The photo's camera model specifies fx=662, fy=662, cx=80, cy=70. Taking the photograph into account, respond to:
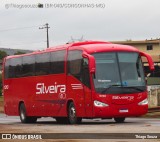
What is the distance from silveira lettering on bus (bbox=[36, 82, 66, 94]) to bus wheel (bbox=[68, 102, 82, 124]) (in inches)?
33.6

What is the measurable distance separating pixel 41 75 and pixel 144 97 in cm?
601

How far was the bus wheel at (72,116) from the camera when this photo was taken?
90.3 feet

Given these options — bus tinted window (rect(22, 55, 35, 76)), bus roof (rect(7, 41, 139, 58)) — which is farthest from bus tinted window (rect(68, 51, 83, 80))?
bus tinted window (rect(22, 55, 35, 76))

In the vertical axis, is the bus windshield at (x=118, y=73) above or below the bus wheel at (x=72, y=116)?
above

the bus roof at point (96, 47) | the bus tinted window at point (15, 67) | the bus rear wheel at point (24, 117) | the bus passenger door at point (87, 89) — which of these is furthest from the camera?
the bus tinted window at point (15, 67)

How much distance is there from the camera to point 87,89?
26391 millimetres

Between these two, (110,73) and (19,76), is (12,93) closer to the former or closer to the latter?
(19,76)

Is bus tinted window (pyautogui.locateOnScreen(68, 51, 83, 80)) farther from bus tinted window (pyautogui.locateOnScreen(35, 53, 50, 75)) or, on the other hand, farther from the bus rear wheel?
the bus rear wheel

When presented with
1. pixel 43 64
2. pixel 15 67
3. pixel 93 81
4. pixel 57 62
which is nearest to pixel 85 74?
pixel 93 81

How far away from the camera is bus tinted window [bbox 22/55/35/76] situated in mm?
31859

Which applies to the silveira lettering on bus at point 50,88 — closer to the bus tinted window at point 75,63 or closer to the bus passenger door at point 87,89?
the bus tinted window at point 75,63

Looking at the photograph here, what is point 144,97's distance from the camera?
26875 mm

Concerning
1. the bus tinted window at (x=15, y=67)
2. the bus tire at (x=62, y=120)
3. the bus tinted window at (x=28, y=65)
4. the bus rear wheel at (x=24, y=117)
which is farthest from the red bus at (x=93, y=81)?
the bus tinted window at (x=15, y=67)

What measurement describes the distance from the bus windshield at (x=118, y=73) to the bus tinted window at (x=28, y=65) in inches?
240
